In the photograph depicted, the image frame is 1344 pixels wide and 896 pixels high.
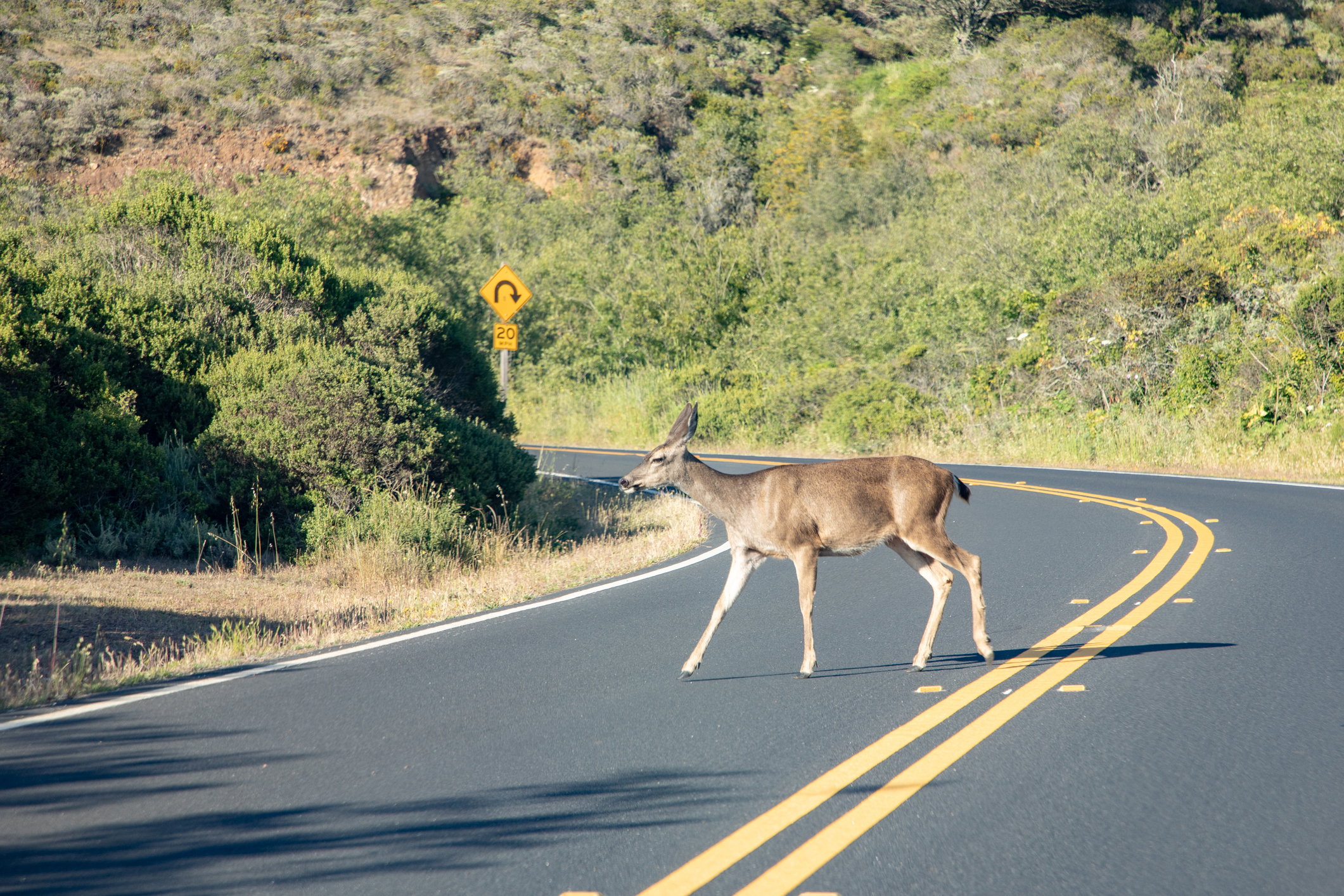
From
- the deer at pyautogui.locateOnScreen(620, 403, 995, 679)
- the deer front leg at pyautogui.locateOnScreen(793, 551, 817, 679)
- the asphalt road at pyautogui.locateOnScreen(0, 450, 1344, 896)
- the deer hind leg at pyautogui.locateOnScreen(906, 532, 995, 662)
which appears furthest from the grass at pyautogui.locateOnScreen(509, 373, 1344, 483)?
the deer front leg at pyautogui.locateOnScreen(793, 551, 817, 679)

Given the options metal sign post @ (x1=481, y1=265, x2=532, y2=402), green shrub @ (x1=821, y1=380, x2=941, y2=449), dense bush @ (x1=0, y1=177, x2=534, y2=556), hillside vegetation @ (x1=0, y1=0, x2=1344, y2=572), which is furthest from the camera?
green shrub @ (x1=821, y1=380, x2=941, y2=449)

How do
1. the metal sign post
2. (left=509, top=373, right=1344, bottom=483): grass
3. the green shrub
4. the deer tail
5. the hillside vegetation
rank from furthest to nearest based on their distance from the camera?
1. the green shrub
2. (left=509, top=373, right=1344, bottom=483): grass
3. the metal sign post
4. the hillside vegetation
5. the deer tail

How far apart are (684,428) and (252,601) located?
5.32m

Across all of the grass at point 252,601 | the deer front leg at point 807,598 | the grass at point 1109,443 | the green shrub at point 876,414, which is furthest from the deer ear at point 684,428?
the green shrub at point 876,414

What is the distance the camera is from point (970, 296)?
105 ft

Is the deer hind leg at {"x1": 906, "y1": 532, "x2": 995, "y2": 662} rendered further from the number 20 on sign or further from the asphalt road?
the number 20 on sign

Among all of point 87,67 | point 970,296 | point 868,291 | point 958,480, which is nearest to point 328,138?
point 87,67

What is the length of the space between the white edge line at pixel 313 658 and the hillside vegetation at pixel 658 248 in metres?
2.76

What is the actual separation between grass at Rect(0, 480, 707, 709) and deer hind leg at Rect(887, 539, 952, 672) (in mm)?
3926

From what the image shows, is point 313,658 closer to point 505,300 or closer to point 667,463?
point 667,463

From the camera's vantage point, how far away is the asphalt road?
417 cm

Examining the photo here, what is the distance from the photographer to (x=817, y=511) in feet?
24.0

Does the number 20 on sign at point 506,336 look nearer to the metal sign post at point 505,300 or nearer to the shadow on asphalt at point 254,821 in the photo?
the metal sign post at point 505,300

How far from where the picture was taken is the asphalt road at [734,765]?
4168 mm
